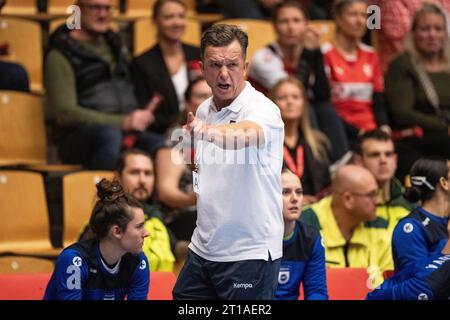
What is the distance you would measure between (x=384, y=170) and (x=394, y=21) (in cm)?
186

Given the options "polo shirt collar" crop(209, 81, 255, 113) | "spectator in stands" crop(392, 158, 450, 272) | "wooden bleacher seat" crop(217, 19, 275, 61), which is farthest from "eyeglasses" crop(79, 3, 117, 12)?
"polo shirt collar" crop(209, 81, 255, 113)

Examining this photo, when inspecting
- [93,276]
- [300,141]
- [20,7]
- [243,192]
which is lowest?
[93,276]

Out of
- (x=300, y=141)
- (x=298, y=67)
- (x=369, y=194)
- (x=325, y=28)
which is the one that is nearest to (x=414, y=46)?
(x=298, y=67)

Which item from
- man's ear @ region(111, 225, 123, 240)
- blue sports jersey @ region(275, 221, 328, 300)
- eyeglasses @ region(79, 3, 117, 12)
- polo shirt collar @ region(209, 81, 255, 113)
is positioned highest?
eyeglasses @ region(79, 3, 117, 12)

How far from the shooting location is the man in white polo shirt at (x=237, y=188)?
13.4 ft

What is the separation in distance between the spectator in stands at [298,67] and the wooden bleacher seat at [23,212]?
65.8 inches

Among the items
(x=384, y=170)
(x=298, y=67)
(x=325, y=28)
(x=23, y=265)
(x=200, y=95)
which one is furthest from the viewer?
(x=325, y=28)

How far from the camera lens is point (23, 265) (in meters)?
6.01

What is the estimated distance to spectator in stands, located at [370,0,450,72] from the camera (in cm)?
806

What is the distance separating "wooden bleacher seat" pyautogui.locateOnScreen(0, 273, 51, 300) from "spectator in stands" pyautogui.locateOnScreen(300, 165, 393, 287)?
1588 mm

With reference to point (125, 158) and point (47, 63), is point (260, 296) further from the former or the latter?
point (47, 63)

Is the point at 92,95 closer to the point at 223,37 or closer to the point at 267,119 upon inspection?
the point at 223,37

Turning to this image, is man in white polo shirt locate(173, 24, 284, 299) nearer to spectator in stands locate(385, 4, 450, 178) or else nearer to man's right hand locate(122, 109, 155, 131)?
man's right hand locate(122, 109, 155, 131)
